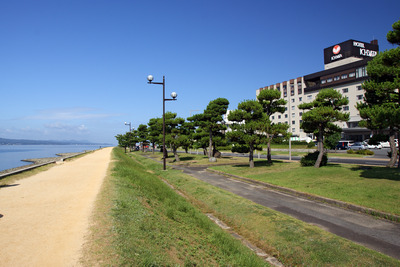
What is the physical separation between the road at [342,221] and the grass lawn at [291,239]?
0.68 metres

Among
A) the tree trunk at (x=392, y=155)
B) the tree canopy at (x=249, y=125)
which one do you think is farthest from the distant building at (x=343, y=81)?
the tree trunk at (x=392, y=155)

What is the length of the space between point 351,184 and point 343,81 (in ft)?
222

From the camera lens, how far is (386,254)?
5879mm

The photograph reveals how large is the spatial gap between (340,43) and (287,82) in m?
20.5

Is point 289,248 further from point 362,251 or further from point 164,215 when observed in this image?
point 164,215

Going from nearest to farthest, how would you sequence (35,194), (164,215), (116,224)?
(116,224)
(164,215)
(35,194)

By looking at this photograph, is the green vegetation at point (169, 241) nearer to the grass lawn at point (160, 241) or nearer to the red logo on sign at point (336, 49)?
the grass lawn at point (160, 241)

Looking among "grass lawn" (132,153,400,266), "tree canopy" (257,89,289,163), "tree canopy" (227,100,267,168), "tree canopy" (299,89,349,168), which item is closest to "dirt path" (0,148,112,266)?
"grass lawn" (132,153,400,266)

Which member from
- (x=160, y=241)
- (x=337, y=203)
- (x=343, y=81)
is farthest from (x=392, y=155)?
(x=343, y=81)

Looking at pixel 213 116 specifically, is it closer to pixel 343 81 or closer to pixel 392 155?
pixel 392 155

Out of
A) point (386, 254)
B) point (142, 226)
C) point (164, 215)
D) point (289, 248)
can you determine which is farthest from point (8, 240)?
point (386, 254)

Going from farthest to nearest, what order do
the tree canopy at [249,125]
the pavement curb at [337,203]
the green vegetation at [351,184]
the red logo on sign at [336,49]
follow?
the red logo on sign at [336,49] < the tree canopy at [249,125] < the green vegetation at [351,184] < the pavement curb at [337,203]

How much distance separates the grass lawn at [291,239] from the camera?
5.62m

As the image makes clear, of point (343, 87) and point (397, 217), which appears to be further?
point (343, 87)
